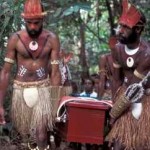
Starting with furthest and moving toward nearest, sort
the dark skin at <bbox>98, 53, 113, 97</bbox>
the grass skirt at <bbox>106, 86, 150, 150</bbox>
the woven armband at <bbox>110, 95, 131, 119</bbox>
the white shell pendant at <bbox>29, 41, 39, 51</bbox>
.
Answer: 1. the dark skin at <bbox>98, 53, 113, 97</bbox>
2. the white shell pendant at <bbox>29, 41, 39, 51</bbox>
3. the grass skirt at <bbox>106, 86, 150, 150</bbox>
4. the woven armband at <bbox>110, 95, 131, 119</bbox>

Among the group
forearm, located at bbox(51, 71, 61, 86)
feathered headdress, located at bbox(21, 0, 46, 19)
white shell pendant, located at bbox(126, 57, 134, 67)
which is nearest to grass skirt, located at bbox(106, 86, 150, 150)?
white shell pendant, located at bbox(126, 57, 134, 67)

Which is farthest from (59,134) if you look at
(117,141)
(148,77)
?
(148,77)

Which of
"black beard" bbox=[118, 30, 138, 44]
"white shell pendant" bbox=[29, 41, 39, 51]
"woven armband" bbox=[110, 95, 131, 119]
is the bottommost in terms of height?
"woven armband" bbox=[110, 95, 131, 119]

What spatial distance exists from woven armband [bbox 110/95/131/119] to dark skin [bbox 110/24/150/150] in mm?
129

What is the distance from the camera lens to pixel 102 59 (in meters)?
8.84

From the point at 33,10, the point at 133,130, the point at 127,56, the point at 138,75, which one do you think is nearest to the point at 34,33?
the point at 33,10

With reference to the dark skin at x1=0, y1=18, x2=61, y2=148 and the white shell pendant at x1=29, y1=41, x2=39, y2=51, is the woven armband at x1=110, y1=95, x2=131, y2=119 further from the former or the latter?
the white shell pendant at x1=29, y1=41, x2=39, y2=51

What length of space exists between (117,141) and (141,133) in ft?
0.91

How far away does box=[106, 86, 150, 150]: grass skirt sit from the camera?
6344 millimetres

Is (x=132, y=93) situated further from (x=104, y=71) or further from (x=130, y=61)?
(x=104, y=71)

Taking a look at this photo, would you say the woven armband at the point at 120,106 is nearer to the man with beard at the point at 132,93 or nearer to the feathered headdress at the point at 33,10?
the man with beard at the point at 132,93

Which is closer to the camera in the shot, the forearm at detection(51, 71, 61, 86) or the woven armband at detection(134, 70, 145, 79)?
the woven armband at detection(134, 70, 145, 79)

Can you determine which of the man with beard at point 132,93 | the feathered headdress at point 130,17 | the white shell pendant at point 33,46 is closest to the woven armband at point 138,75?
the man with beard at point 132,93

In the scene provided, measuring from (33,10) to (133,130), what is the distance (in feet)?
5.81
